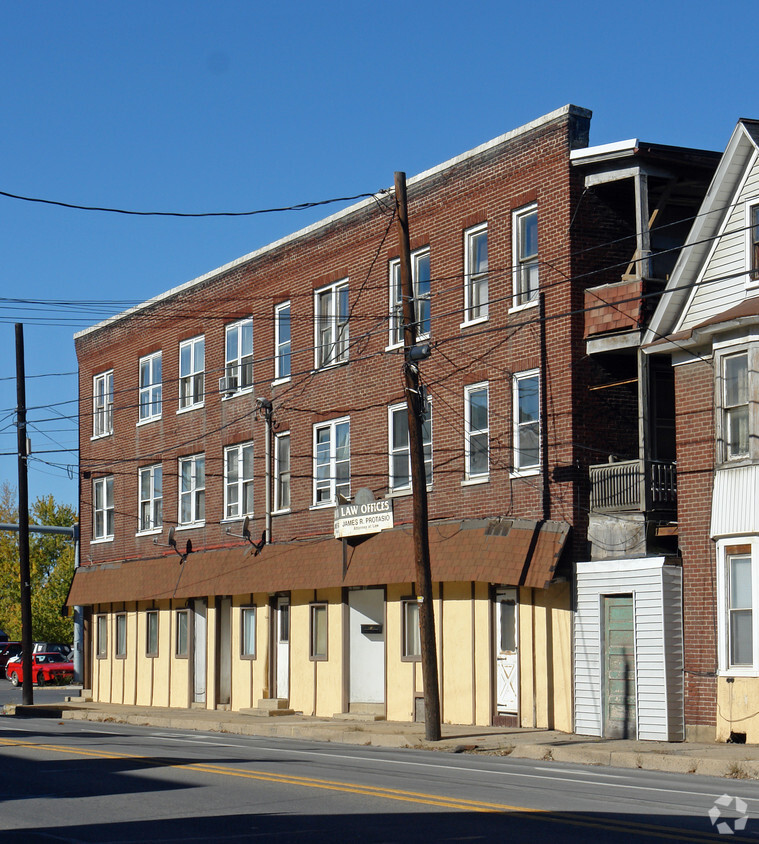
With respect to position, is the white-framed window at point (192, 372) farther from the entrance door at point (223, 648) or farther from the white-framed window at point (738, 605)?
the white-framed window at point (738, 605)

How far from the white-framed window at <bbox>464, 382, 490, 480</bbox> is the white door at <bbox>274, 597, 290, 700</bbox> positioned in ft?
26.2

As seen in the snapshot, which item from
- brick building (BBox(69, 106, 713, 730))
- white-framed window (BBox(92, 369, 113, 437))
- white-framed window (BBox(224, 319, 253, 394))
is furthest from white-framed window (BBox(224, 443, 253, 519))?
white-framed window (BBox(92, 369, 113, 437))

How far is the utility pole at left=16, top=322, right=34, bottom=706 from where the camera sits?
35.3 meters

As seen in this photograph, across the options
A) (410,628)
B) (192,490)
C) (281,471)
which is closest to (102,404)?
(192,490)

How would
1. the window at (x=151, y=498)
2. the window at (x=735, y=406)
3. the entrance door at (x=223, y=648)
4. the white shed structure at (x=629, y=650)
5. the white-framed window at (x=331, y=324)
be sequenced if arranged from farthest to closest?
the window at (x=151, y=498) < the entrance door at (x=223, y=648) < the white-framed window at (x=331, y=324) < the white shed structure at (x=629, y=650) < the window at (x=735, y=406)

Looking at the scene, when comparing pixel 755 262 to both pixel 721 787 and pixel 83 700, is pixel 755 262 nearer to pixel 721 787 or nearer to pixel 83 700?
pixel 721 787

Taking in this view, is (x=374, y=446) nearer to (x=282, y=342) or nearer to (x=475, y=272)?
(x=475, y=272)

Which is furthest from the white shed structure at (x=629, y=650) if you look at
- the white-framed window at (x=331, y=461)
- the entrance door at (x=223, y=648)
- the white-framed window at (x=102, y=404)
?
the white-framed window at (x=102, y=404)

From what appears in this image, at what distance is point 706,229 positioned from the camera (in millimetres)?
22219

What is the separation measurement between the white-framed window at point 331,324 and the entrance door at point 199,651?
8836mm

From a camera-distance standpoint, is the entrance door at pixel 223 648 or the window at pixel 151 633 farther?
the window at pixel 151 633

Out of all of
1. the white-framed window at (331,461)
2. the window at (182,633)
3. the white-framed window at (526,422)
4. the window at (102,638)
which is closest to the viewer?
the white-framed window at (526,422)

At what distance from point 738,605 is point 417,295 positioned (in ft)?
34.9

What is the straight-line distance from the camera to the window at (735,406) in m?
21.1
